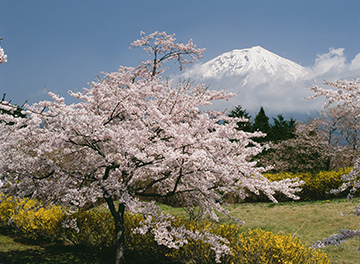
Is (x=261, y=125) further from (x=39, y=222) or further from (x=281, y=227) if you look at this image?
(x=39, y=222)

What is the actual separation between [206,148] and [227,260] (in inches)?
91.4

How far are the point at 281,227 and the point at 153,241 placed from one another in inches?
211

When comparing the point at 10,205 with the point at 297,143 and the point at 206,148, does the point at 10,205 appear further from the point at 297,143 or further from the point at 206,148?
the point at 297,143

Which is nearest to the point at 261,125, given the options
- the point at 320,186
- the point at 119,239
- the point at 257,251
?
the point at 320,186

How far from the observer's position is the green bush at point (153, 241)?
16.9ft

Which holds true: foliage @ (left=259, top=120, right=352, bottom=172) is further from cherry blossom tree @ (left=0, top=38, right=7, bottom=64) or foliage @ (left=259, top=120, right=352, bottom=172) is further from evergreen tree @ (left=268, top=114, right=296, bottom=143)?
cherry blossom tree @ (left=0, top=38, right=7, bottom=64)

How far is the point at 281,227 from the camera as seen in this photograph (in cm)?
984

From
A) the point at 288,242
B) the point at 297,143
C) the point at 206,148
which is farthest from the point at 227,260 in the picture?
the point at 297,143

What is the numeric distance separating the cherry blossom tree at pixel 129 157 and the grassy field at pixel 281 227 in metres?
1.91

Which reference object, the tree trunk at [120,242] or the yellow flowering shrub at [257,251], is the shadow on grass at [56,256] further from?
the yellow flowering shrub at [257,251]

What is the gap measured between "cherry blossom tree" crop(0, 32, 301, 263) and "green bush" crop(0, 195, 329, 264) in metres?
0.31

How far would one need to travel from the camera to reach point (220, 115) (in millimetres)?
8867

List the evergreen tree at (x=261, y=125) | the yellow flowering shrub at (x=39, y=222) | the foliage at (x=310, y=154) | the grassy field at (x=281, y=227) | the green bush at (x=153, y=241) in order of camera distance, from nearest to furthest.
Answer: the green bush at (x=153, y=241)
the grassy field at (x=281, y=227)
the yellow flowering shrub at (x=39, y=222)
the foliage at (x=310, y=154)
the evergreen tree at (x=261, y=125)

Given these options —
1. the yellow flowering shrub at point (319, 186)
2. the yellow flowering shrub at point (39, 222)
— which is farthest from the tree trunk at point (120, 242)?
the yellow flowering shrub at point (319, 186)
